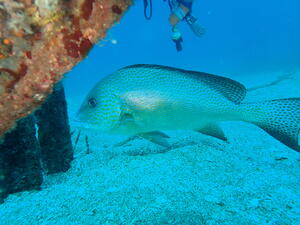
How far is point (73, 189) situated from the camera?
90.7 inches

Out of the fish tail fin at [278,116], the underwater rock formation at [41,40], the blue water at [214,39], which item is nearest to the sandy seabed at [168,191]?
the fish tail fin at [278,116]

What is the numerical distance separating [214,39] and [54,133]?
8205 centimetres

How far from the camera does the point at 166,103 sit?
8.55ft

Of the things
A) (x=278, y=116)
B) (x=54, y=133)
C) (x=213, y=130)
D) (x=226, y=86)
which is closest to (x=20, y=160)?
(x=54, y=133)

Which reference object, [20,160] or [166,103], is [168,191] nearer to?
[166,103]

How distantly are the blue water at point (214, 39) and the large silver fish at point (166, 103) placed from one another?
109 feet

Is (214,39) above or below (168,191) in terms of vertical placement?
above

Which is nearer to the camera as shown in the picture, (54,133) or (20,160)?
(20,160)

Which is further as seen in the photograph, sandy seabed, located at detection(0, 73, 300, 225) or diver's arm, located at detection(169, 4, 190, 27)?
diver's arm, located at detection(169, 4, 190, 27)

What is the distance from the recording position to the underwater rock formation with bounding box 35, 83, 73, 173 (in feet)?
8.82

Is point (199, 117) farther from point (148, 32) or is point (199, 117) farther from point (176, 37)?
point (148, 32)

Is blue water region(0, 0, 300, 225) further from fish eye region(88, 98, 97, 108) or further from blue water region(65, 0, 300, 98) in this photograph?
blue water region(65, 0, 300, 98)

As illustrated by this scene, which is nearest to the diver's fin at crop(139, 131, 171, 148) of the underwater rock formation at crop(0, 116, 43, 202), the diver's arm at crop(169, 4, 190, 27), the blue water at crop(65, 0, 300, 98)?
the underwater rock formation at crop(0, 116, 43, 202)

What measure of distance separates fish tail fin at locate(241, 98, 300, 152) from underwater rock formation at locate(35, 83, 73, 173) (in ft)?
7.26
